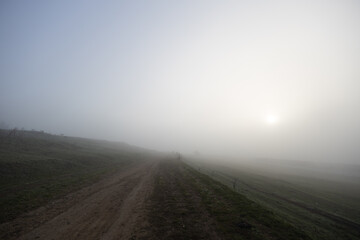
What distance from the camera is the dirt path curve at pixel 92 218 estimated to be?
10.1m

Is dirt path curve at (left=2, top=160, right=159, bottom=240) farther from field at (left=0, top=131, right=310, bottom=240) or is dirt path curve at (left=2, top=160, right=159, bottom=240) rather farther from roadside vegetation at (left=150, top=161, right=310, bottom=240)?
roadside vegetation at (left=150, top=161, right=310, bottom=240)

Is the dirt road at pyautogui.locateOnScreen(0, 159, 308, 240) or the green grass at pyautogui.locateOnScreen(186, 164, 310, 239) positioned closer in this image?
the dirt road at pyautogui.locateOnScreen(0, 159, 308, 240)

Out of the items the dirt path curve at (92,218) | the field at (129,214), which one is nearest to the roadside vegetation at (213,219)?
the field at (129,214)

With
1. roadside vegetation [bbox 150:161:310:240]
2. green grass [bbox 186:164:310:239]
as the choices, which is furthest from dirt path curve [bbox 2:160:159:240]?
green grass [bbox 186:164:310:239]

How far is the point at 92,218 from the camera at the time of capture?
40.7ft

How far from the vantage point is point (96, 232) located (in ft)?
33.7

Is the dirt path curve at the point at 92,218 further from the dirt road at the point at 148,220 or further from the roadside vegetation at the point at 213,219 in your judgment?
the roadside vegetation at the point at 213,219

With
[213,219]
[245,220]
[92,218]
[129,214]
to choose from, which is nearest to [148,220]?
[129,214]

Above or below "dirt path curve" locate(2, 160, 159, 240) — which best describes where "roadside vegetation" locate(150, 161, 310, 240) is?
above

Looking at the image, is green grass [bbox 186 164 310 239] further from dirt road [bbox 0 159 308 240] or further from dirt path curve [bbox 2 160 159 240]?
dirt path curve [bbox 2 160 159 240]

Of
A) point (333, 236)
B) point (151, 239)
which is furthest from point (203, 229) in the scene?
point (333, 236)

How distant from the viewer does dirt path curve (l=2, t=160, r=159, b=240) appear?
1014cm

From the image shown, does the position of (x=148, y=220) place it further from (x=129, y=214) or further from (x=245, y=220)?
(x=245, y=220)

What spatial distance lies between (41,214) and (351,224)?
38221mm
